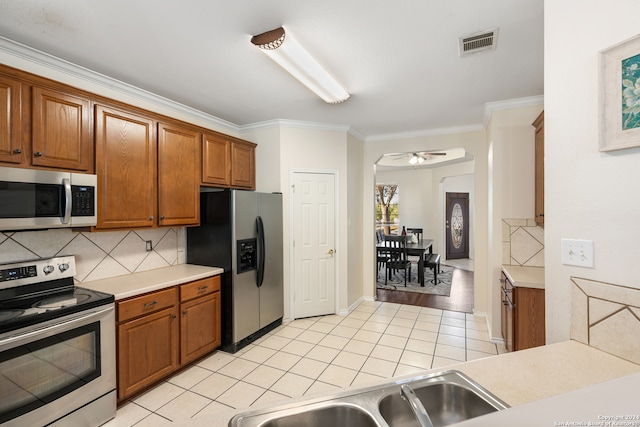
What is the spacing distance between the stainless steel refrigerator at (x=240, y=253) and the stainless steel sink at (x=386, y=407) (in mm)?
2208

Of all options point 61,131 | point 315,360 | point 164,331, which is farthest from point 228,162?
point 315,360

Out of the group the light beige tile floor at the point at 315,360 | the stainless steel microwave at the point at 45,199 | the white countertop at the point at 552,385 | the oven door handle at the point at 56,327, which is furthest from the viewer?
the light beige tile floor at the point at 315,360

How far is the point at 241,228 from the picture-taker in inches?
118

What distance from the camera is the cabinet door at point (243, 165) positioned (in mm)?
3455

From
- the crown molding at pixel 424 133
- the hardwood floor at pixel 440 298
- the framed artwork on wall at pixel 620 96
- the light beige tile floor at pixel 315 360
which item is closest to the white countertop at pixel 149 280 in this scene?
the light beige tile floor at pixel 315 360

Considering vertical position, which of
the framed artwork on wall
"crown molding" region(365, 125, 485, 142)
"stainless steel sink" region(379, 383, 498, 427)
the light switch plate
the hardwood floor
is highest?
"crown molding" region(365, 125, 485, 142)

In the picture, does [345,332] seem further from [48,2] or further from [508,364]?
[48,2]

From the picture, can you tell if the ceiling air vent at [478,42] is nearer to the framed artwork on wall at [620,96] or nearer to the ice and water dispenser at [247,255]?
the framed artwork on wall at [620,96]

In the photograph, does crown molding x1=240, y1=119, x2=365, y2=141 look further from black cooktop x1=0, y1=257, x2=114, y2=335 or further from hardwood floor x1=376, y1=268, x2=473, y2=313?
hardwood floor x1=376, y1=268, x2=473, y2=313

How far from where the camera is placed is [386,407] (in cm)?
92

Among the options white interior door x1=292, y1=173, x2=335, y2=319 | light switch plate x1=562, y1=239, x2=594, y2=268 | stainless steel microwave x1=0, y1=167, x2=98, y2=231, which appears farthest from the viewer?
white interior door x1=292, y1=173, x2=335, y2=319

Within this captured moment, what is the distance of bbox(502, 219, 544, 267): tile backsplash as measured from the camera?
2967mm

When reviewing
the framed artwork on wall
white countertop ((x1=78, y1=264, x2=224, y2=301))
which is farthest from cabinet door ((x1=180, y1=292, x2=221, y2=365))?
the framed artwork on wall

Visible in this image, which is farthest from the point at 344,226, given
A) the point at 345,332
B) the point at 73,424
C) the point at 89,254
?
the point at 73,424
